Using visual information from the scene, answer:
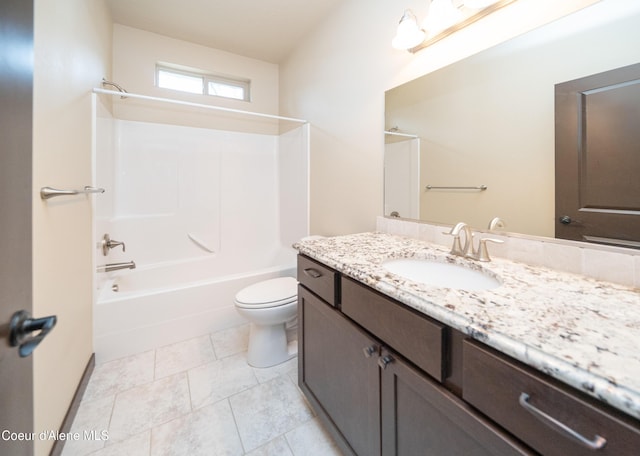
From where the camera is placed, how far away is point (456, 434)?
61cm

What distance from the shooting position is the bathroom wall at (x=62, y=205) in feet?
3.22

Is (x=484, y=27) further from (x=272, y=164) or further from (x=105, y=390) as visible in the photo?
(x=105, y=390)

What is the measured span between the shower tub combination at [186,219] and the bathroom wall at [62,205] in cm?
23

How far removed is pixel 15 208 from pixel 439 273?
4.08 ft

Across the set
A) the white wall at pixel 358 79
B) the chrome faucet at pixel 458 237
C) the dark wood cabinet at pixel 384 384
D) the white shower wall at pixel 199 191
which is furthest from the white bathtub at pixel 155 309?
the chrome faucet at pixel 458 237

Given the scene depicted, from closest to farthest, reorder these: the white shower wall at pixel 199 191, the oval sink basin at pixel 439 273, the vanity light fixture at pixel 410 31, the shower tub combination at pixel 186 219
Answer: the oval sink basin at pixel 439 273 < the vanity light fixture at pixel 410 31 < the shower tub combination at pixel 186 219 < the white shower wall at pixel 199 191

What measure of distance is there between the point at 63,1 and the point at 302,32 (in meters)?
1.68

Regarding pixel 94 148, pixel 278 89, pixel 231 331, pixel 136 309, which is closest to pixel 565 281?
pixel 231 331

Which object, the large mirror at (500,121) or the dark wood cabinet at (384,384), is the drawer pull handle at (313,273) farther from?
the large mirror at (500,121)

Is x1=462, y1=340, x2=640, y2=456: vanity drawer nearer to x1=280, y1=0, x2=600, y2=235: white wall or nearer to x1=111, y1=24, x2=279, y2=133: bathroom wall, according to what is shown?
x1=280, y1=0, x2=600, y2=235: white wall

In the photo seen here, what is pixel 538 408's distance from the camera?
1.49ft

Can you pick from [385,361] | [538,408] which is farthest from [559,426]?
[385,361]

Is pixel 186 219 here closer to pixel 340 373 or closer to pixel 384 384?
pixel 340 373

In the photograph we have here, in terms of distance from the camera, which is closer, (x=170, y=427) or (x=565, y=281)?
(x=565, y=281)
